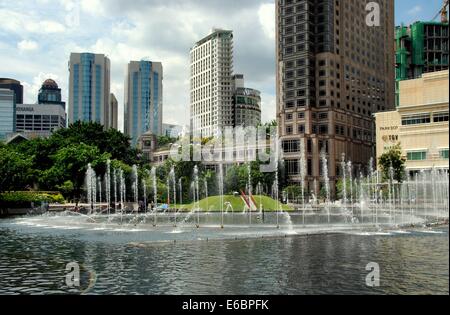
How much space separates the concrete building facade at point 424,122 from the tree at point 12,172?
217ft

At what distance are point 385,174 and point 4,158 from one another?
64.6 metres

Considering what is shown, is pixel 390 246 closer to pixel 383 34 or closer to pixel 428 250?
pixel 428 250

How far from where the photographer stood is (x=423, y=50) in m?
142

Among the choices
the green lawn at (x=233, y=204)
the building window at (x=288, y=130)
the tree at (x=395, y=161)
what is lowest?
the green lawn at (x=233, y=204)

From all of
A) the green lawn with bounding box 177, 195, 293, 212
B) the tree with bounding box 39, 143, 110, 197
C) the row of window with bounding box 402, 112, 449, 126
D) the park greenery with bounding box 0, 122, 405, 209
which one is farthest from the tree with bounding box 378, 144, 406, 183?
the tree with bounding box 39, 143, 110, 197

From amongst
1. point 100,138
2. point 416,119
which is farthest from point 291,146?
point 100,138

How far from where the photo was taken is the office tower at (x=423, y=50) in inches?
5556

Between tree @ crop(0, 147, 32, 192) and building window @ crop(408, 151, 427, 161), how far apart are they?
66.3 metres

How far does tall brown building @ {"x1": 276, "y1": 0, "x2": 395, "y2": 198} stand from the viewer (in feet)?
420

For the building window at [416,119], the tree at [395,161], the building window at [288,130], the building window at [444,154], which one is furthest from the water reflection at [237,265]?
the building window at [288,130]

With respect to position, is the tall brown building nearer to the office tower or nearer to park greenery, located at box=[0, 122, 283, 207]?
the office tower

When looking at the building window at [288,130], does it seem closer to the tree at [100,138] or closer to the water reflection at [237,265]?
the tree at [100,138]

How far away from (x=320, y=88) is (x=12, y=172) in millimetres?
84811

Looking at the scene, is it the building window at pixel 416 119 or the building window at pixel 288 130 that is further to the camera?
the building window at pixel 288 130
